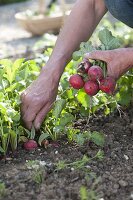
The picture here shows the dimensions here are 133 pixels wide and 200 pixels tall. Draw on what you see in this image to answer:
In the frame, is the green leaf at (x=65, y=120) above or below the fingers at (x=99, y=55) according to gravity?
below

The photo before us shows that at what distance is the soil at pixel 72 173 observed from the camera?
6.68 feet

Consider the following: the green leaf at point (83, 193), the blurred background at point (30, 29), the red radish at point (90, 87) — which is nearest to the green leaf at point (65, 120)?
the red radish at point (90, 87)

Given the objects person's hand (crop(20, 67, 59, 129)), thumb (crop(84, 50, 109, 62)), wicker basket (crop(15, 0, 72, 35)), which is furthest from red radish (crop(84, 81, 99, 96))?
wicker basket (crop(15, 0, 72, 35))

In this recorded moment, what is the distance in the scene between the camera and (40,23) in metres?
5.21

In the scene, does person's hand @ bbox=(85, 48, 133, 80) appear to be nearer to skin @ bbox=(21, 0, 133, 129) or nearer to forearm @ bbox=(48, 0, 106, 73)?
skin @ bbox=(21, 0, 133, 129)

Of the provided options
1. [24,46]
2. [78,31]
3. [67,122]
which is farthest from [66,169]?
[24,46]

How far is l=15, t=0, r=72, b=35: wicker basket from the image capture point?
5176 mm

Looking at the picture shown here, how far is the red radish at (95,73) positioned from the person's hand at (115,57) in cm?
5

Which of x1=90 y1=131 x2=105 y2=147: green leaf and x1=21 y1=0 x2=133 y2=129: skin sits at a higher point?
x1=21 y1=0 x2=133 y2=129: skin

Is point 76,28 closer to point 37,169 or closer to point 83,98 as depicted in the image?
point 83,98

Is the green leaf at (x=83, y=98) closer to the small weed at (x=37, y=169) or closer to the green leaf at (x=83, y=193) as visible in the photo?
the small weed at (x=37, y=169)

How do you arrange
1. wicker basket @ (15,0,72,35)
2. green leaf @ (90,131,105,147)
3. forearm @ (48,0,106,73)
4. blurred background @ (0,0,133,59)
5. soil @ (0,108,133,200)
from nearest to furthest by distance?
1. soil @ (0,108,133,200)
2. green leaf @ (90,131,105,147)
3. forearm @ (48,0,106,73)
4. blurred background @ (0,0,133,59)
5. wicker basket @ (15,0,72,35)

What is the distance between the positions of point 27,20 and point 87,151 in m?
2.94

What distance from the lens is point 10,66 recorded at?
2660 mm
